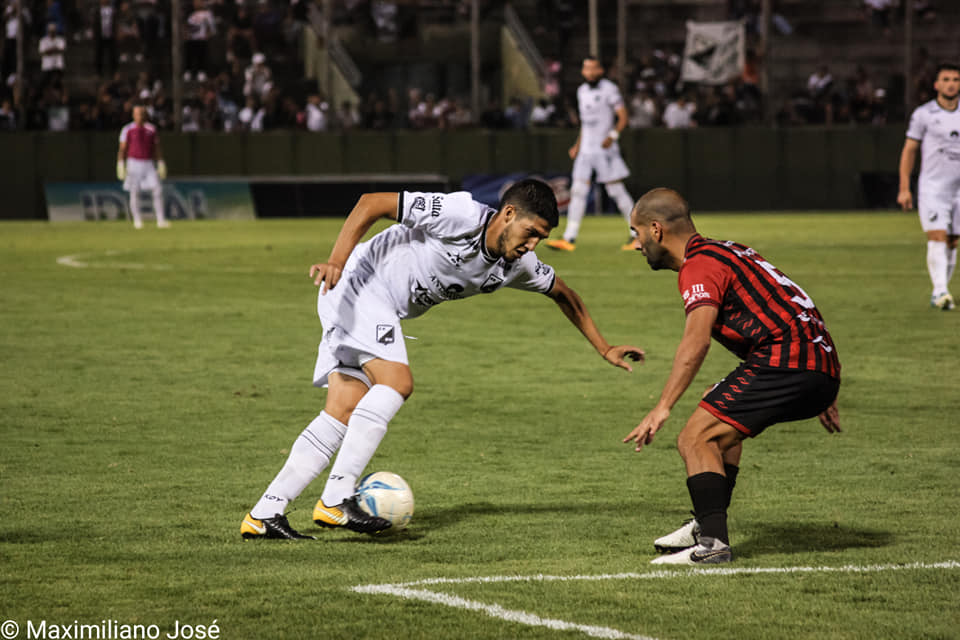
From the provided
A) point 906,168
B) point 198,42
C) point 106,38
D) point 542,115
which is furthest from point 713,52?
point 906,168

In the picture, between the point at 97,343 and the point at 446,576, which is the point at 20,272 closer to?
the point at 97,343

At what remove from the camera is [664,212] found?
5465 millimetres

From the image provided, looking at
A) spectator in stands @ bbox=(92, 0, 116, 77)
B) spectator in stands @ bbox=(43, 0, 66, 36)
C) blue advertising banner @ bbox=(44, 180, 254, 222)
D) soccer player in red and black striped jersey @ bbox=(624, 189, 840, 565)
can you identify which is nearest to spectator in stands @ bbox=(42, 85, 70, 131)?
spectator in stands @ bbox=(92, 0, 116, 77)

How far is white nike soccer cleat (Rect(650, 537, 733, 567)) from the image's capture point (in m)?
5.36

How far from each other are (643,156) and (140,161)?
11851 mm

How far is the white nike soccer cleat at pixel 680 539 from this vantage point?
5586 mm

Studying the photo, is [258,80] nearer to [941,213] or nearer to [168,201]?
[168,201]

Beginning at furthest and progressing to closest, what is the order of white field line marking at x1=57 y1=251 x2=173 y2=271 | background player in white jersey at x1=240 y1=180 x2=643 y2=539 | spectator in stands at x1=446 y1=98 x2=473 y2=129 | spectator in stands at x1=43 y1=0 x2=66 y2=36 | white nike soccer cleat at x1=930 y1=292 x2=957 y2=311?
spectator in stands at x1=43 y1=0 x2=66 y2=36 < spectator in stands at x1=446 y1=98 x2=473 y2=129 < white field line marking at x1=57 y1=251 x2=173 y2=271 < white nike soccer cleat at x1=930 y1=292 x2=957 y2=311 < background player in white jersey at x1=240 y1=180 x2=643 y2=539

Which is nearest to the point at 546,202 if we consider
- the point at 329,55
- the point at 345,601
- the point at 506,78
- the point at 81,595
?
the point at 345,601

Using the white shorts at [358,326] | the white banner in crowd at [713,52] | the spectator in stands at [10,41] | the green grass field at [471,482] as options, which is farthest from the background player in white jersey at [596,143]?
the spectator in stands at [10,41]

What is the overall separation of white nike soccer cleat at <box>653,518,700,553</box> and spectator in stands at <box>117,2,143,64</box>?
105 feet

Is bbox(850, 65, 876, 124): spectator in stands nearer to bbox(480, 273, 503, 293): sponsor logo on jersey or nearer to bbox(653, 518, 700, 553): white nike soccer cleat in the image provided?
bbox(480, 273, 503, 293): sponsor logo on jersey

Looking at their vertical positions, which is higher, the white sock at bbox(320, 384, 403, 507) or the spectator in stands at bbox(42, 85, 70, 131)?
the white sock at bbox(320, 384, 403, 507)

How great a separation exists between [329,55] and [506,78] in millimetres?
6214
